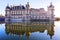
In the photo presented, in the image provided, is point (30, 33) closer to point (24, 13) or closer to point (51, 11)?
point (51, 11)

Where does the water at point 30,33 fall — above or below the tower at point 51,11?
below

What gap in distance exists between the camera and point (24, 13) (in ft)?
48.3

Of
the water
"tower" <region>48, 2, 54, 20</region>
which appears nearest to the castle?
"tower" <region>48, 2, 54, 20</region>

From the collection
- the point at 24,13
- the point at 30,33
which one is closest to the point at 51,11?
the point at 24,13

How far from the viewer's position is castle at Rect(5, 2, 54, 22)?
12860mm

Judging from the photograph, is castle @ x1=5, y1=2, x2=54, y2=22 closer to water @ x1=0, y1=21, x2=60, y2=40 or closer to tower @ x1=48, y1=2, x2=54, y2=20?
tower @ x1=48, y1=2, x2=54, y2=20

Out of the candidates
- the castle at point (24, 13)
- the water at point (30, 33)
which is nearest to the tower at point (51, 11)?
the castle at point (24, 13)

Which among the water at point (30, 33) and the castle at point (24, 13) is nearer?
the water at point (30, 33)

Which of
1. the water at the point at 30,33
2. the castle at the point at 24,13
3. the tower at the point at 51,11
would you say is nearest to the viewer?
the water at the point at 30,33

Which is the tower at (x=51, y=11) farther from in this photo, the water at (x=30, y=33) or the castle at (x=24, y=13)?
the water at (x=30, y=33)

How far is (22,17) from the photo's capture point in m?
14.1

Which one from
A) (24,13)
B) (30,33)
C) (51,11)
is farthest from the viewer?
(24,13)

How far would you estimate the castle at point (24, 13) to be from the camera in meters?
12.9

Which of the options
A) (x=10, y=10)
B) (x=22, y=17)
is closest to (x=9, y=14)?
(x=10, y=10)
